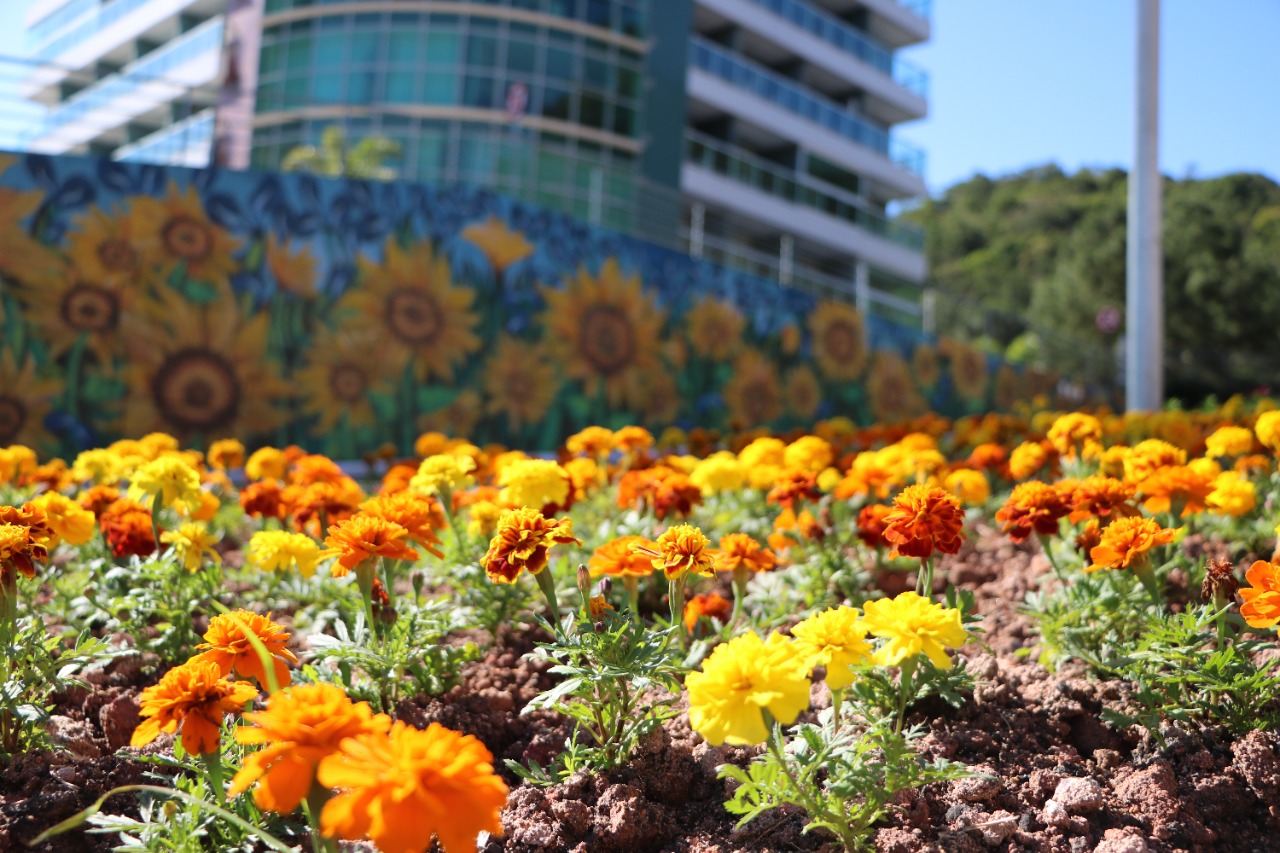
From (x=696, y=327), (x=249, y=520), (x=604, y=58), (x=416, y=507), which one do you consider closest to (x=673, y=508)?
(x=416, y=507)

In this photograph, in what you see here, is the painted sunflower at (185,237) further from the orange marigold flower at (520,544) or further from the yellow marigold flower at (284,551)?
the orange marigold flower at (520,544)

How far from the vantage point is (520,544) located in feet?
6.91

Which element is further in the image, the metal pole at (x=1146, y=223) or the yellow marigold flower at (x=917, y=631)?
the metal pole at (x=1146, y=223)

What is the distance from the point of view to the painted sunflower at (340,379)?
868 centimetres

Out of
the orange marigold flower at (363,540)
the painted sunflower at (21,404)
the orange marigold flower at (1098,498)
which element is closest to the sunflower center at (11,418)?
the painted sunflower at (21,404)

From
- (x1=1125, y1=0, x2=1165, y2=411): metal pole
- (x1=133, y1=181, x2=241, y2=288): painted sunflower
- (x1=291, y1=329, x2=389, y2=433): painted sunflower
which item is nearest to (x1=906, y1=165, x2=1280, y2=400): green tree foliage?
(x1=1125, y1=0, x2=1165, y2=411): metal pole

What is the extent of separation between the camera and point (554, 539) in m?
2.13

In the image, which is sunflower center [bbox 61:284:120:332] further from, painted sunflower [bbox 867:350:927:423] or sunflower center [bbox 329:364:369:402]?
painted sunflower [bbox 867:350:927:423]

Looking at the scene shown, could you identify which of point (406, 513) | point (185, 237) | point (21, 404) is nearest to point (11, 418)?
point (21, 404)

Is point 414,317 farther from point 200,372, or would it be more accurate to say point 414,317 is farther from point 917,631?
point 917,631

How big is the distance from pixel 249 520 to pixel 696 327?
24.5 ft

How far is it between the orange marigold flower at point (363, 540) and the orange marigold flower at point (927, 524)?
0.99 meters

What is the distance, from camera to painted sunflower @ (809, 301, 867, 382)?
13391mm

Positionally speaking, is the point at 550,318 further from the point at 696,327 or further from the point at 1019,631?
the point at 1019,631
